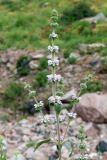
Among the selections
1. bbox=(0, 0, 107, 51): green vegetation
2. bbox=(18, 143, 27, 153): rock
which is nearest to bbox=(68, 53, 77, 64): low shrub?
bbox=(0, 0, 107, 51): green vegetation

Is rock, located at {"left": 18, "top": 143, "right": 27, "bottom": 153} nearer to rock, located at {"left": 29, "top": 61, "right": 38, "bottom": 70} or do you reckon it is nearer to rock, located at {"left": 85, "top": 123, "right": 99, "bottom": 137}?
rock, located at {"left": 85, "top": 123, "right": 99, "bottom": 137}

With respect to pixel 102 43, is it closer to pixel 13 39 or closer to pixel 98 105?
pixel 13 39

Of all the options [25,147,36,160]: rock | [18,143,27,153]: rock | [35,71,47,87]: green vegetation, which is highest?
[35,71,47,87]: green vegetation

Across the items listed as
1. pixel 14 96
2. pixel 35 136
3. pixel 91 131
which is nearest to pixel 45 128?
pixel 35 136

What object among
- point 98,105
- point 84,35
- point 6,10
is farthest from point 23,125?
point 6,10

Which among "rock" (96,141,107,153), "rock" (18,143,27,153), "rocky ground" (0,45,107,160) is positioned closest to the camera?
"rock" (96,141,107,153)

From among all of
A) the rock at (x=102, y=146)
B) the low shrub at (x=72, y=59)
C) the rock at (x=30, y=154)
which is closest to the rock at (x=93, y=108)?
the rock at (x=102, y=146)
